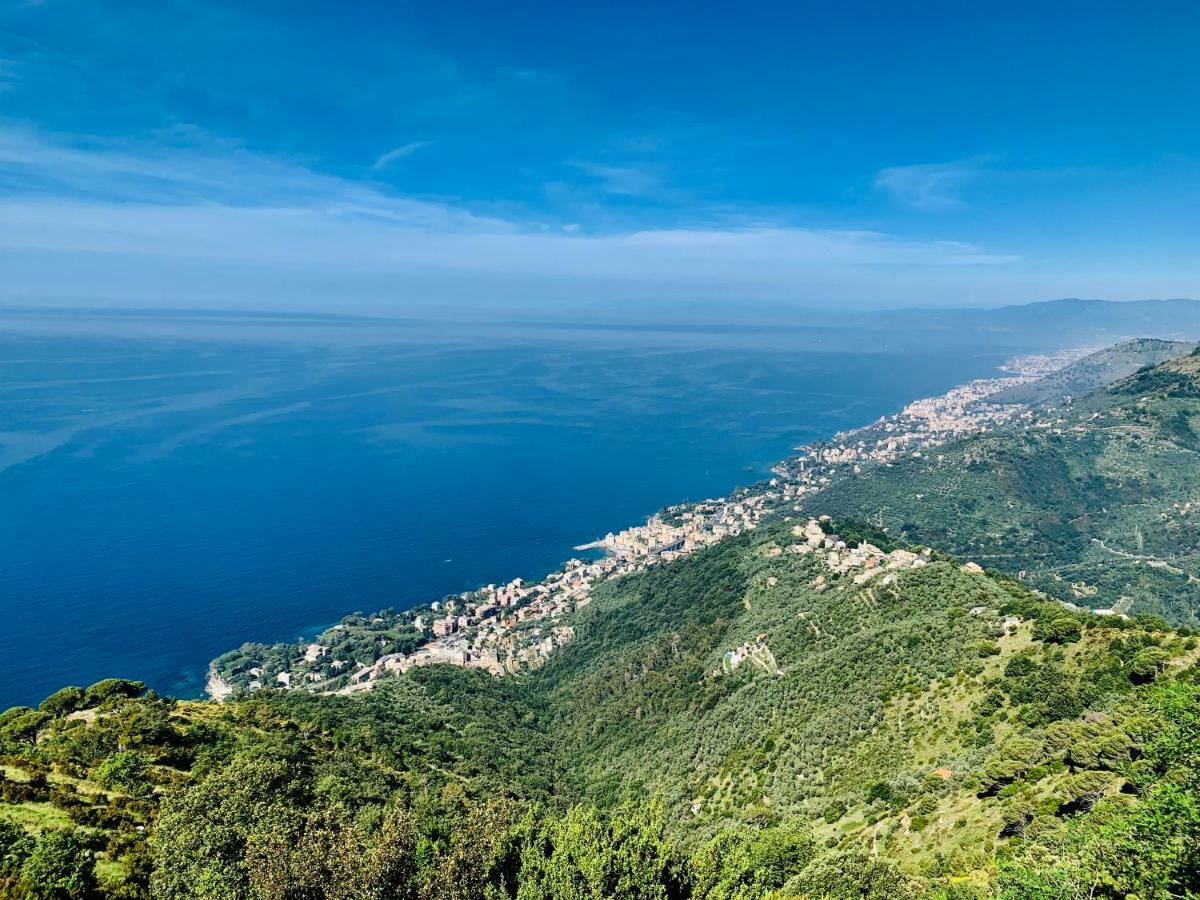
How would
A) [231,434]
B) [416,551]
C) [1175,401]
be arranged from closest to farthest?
[416,551], [1175,401], [231,434]

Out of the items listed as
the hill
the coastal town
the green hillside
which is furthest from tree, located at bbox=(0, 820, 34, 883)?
the green hillside

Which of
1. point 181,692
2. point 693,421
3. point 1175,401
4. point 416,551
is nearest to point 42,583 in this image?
point 181,692

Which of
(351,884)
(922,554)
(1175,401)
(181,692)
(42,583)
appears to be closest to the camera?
(351,884)

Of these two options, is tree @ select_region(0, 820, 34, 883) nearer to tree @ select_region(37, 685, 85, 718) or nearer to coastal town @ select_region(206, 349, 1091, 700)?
tree @ select_region(37, 685, 85, 718)

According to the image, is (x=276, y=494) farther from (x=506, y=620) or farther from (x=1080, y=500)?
(x=1080, y=500)

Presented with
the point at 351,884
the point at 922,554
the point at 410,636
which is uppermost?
the point at 351,884

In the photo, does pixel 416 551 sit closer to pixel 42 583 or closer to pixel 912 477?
pixel 42 583
